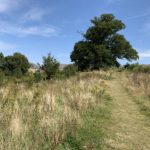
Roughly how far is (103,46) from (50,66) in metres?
19.6

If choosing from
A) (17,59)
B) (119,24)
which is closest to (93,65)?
(119,24)

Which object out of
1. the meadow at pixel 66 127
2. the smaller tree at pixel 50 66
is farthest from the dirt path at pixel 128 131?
the smaller tree at pixel 50 66

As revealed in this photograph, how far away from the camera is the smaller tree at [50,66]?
1071 inches

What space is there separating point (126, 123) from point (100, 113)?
1315 millimetres

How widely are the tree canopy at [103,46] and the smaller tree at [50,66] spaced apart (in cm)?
1805

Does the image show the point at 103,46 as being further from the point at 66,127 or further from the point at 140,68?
the point at 66,127

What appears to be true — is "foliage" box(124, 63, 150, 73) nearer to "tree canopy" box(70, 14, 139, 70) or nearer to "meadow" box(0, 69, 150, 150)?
"tree canopy" box(70, 14, 139, 70)

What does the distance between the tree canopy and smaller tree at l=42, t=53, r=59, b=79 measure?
18.0 meters

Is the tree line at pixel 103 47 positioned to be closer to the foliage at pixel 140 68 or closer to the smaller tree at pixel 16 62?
the foliage at pixel 140 68

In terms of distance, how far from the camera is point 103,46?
45.3 meters

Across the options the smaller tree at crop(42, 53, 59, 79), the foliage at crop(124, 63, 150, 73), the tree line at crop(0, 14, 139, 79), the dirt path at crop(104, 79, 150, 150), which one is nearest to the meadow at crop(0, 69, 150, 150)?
the dirt path at crop(104, 79, 150, 150)

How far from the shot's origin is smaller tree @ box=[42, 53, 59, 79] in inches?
1071

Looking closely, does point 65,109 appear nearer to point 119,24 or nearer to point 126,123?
point 126,123

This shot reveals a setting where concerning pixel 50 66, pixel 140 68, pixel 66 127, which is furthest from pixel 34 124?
pixel 140 68
